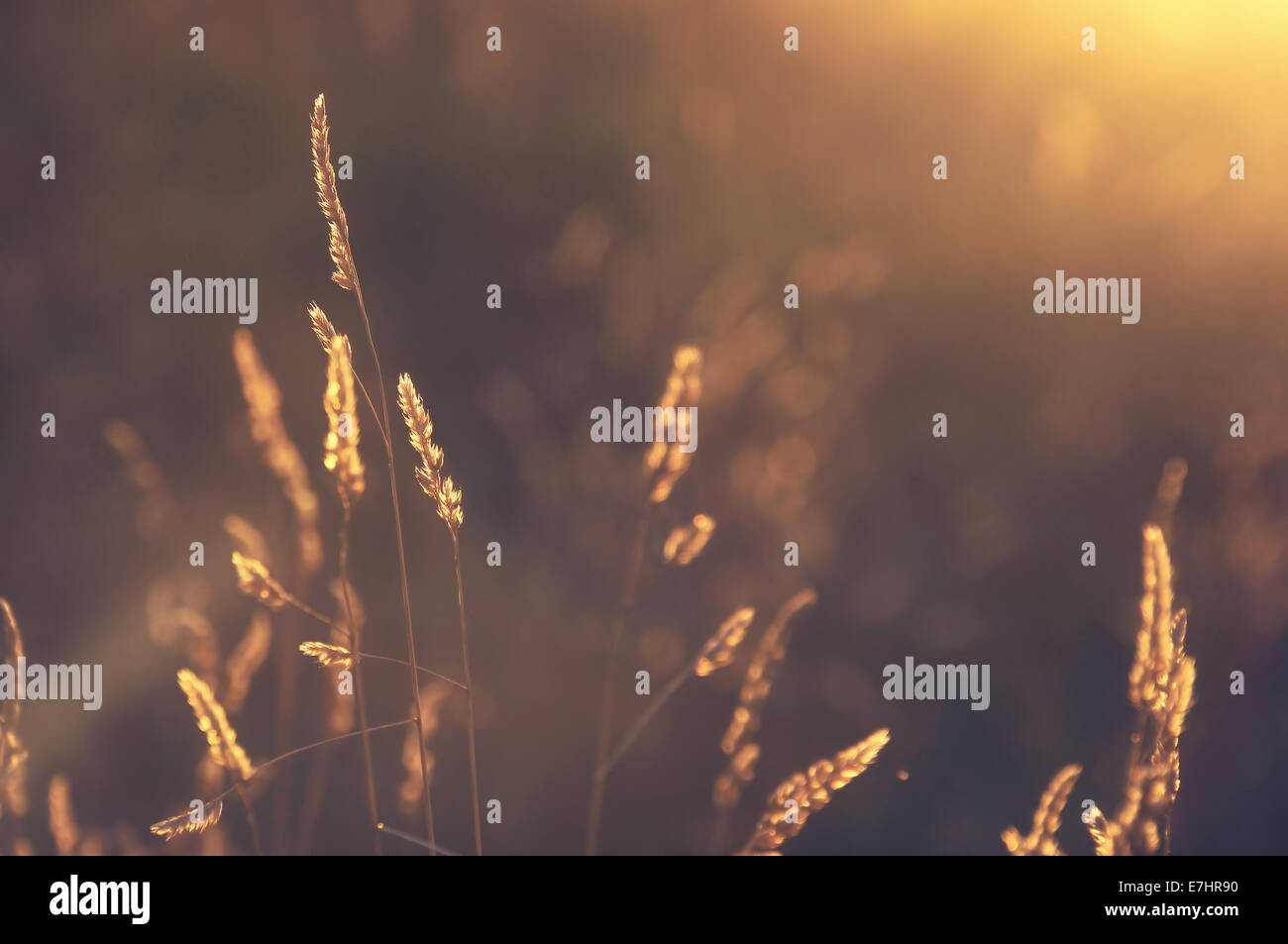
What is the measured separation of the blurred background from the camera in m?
1.33

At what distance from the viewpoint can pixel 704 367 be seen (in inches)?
52.7

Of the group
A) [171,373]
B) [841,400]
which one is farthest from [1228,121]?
[171,373]

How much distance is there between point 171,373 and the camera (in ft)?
4.41

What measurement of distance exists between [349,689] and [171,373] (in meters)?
0.64

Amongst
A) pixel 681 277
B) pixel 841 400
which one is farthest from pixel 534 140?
pixel 841 400

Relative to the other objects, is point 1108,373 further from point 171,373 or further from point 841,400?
point 171,373

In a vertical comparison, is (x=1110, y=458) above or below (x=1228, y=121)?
below

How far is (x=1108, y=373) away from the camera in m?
1.35

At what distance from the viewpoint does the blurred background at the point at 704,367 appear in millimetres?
1326
